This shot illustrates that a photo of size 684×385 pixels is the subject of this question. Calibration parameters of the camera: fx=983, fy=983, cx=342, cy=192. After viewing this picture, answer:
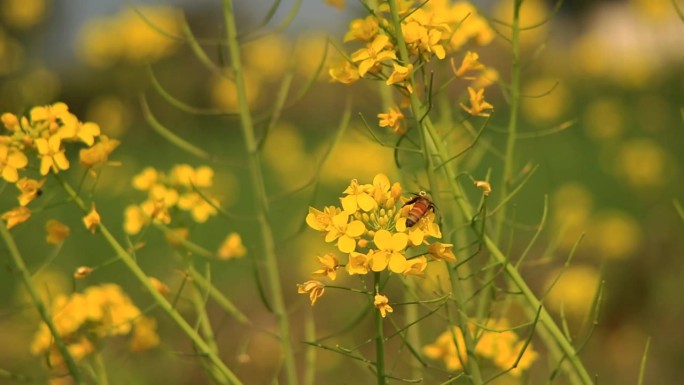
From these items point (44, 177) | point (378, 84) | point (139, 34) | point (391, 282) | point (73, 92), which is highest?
point (44, 177)

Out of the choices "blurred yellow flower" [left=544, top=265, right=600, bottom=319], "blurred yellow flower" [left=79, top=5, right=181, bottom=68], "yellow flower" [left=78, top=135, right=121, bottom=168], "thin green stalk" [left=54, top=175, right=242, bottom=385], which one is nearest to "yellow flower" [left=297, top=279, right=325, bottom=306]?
"thin green stalk" [left=54, top=175, right=242, bottom=385]

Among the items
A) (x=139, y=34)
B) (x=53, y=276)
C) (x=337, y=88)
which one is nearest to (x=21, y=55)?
(x=53, y=276)

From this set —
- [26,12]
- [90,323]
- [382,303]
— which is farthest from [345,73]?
[26,12]

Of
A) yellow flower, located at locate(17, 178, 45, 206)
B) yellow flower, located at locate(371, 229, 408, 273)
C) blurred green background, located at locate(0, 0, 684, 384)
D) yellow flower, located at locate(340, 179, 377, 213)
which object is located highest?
yellow flower, located at locate(340, 179, 377, 213)

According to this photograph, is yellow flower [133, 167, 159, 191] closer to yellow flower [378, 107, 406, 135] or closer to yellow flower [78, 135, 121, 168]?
yellow flower [78, 135, 121, 168]

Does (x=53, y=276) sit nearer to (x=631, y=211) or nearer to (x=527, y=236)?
(x=527, y=236)

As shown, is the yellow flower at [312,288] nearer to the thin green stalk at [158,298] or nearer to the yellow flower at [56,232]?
the thin green stalk at [158,298]
